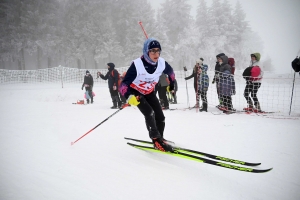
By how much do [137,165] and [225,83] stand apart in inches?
215

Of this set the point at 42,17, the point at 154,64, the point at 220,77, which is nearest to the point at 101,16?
the point at 42,17

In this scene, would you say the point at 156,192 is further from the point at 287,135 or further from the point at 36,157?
the point at 287,135

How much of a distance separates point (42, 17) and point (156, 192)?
116ft

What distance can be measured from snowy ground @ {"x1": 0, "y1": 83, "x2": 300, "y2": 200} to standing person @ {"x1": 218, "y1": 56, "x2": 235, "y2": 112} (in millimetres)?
2101

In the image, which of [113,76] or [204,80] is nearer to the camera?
[204,80]

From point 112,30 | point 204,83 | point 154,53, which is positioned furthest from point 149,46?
point 112,30

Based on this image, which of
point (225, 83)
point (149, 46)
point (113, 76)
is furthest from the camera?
point (113, 76)

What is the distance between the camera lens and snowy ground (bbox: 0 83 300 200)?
232cm

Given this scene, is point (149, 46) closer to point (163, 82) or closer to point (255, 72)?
point (163, 82)

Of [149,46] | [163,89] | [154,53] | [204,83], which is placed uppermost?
[149,46]

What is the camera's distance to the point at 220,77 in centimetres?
736

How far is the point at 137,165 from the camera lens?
3061 mm

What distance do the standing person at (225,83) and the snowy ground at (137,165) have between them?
6.89 ft

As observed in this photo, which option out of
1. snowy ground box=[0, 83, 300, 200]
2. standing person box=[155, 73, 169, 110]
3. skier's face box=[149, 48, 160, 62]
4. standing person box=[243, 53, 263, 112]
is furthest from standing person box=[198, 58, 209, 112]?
skier's face box=[149, 48, 160, 62]
